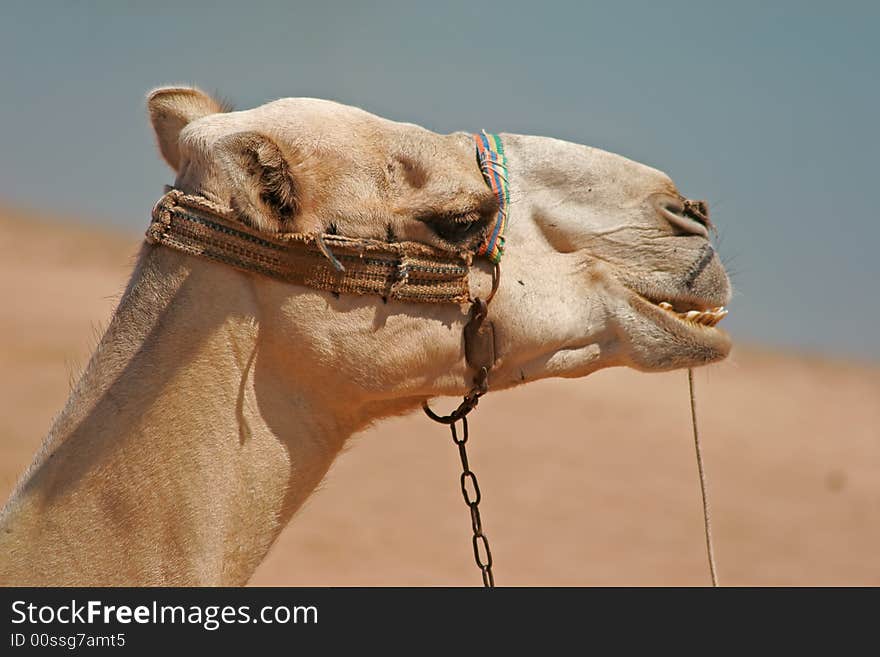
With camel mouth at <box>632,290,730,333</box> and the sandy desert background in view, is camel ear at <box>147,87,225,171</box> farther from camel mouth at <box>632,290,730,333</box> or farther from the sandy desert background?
the sandy desert background

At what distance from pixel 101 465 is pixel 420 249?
0.95m

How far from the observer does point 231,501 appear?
2.73 m

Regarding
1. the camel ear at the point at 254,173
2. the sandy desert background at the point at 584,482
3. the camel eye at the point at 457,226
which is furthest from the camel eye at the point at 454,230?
the sandy desert background at the point at 584,482

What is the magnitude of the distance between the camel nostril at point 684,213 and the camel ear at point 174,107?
1.31 metres

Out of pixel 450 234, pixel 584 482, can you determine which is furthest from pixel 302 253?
pixel 584 482

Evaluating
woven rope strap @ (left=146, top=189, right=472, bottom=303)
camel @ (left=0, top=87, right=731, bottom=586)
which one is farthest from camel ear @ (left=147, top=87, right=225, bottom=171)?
woven rope strap @ (left=146, top=189, right=472, bottom=303)

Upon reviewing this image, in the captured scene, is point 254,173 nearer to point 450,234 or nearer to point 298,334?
point 298,334

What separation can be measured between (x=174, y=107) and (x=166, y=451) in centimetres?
113

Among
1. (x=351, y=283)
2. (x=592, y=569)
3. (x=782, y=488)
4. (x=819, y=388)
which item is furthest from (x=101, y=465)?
(x=819, y=388)

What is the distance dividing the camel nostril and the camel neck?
1.15 meters

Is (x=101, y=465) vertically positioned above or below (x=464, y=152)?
below

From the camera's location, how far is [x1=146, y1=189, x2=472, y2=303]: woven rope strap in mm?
2721

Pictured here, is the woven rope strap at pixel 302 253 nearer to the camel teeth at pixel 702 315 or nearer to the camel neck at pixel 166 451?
the camel neck at pixel 166 451
